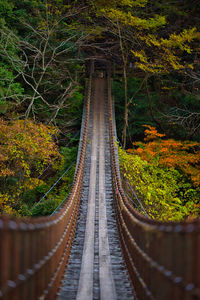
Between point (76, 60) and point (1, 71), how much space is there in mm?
6321

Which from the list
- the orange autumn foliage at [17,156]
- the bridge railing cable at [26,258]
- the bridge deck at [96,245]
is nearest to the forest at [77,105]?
the orange autumn foliage at [17,156]

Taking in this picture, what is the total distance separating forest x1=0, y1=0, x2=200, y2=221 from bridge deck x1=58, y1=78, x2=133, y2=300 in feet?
4.38

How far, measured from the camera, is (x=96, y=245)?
292 inches

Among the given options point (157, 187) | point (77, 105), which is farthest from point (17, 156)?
point (77, 105)

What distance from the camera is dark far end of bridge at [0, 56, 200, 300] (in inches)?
85.0

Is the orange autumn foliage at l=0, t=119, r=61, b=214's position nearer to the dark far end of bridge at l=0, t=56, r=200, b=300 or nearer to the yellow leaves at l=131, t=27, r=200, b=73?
the dark far end of bridge at l=0, t=56, r=200, b=300

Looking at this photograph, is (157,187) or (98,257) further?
(157,187)

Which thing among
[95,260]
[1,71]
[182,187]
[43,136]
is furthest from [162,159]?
[95,260]

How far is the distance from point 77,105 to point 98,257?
14.8m

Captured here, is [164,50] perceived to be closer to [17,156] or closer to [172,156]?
[172,156]

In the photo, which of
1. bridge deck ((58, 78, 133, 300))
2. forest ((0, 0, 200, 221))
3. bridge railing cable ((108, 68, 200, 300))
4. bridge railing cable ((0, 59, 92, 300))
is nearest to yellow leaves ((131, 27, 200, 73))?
forest ((0, 0, 200, 221))

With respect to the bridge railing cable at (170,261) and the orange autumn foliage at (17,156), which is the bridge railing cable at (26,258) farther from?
the orange autumn foliage at (17,156)

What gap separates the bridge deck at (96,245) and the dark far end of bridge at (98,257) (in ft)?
0.05

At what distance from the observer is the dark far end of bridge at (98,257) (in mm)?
2160
